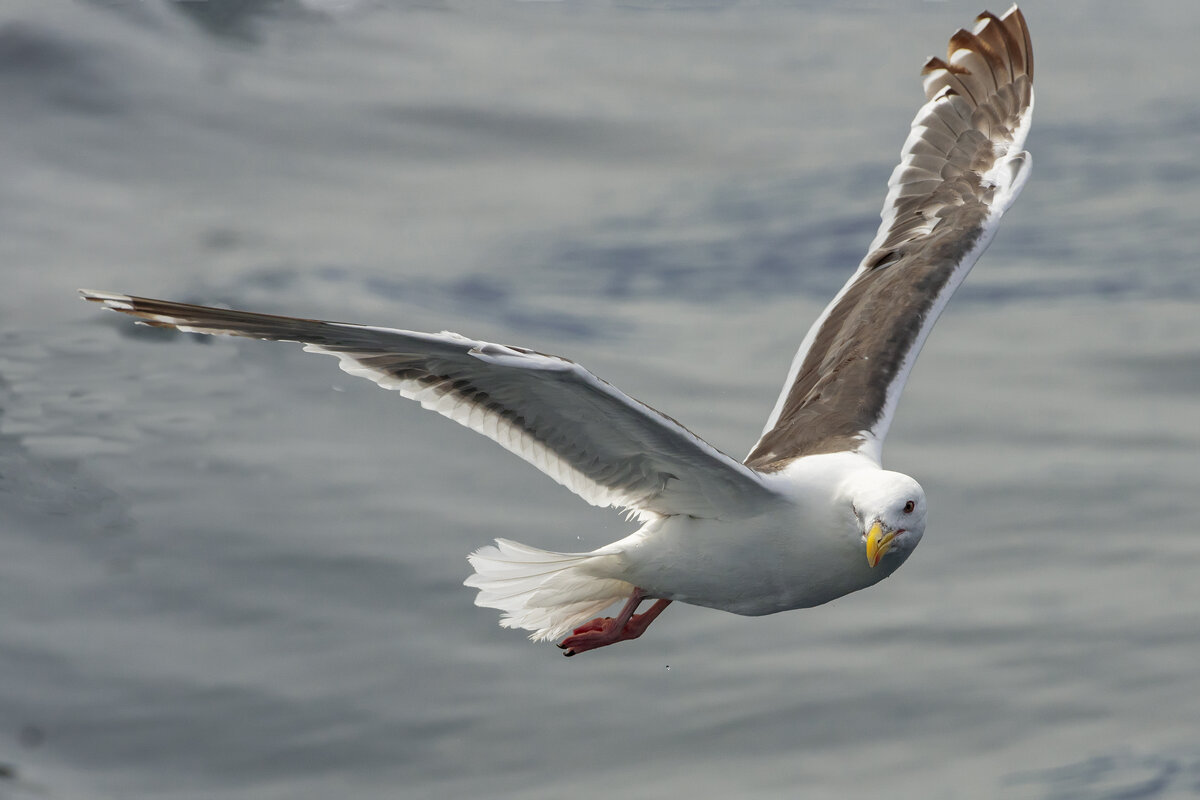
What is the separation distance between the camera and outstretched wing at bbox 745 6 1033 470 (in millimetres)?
7918

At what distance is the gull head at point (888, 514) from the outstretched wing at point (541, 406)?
402 millimetres

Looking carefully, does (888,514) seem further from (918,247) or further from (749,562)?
(918,247)

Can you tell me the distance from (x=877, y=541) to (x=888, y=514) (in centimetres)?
12

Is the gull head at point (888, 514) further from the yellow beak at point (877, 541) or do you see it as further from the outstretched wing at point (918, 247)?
the outstretched wing at point (918, 247)

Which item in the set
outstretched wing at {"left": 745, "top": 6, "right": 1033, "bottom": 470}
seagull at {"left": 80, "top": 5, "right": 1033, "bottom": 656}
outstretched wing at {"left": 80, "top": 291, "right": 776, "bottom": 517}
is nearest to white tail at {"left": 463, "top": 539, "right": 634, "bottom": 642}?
seagull at {"left": 80, "top": 5, "right": 1033, "bottom": 656}

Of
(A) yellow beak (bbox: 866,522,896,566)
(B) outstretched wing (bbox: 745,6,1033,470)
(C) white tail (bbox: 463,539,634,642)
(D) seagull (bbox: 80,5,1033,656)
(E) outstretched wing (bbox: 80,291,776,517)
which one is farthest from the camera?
(B) outstretched wing (bbox: 745,6,1033,470)

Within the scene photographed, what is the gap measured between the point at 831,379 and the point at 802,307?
50.2ft

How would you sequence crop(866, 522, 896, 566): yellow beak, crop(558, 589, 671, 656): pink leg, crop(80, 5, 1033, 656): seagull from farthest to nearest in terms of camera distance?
crop(558, 589, 671, 656): pink leg
crop(866, 522, 896, 566): yellow beak
crop(80, 5, 1033, 656): seagull

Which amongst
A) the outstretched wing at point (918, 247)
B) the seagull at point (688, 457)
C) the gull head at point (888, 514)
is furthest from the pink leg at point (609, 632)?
the gull head at point (888, 514)

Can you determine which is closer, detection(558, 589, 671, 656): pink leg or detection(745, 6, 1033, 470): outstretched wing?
detection(558, 589, 671, 656): pink leg

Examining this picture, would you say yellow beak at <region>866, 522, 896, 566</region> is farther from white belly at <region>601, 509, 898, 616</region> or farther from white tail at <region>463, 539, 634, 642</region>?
white tail at <region>463, 539, 634, 642</region>

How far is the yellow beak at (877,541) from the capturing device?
6473 millimetres

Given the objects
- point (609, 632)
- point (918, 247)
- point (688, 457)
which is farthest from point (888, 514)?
point (918, 247)

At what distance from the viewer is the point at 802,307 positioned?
23.3m
